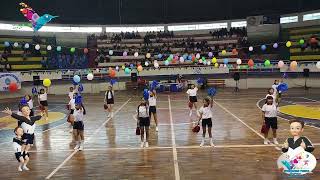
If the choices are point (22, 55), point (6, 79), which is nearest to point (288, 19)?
point (22, 55)

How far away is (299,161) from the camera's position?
8.46 m

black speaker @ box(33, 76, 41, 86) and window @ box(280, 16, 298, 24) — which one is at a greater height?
window @ box(280, 16, 298, 24)

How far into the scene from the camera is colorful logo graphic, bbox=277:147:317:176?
332 inches

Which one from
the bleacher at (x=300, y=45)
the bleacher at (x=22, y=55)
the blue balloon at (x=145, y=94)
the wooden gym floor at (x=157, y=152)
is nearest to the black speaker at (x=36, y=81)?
the bleacher at (x=22, y=55)

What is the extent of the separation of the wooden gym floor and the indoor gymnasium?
5 cm

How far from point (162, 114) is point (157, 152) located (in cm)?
1023

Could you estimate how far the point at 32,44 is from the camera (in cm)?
4369

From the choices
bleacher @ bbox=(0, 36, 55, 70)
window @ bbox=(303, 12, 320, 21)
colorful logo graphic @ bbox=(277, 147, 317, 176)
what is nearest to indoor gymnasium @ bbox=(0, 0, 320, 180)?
colorful logo graphic @ bbox=(277, 147, 317, 176)

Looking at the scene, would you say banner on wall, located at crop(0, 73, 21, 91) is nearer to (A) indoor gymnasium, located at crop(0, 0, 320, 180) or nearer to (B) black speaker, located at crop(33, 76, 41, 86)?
(A) indoor gymnasium, located at crop(0, 0, 320, 180)

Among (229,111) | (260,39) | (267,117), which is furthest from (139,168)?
(260,39)

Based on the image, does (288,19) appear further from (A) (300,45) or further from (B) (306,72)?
(B) (306,72)

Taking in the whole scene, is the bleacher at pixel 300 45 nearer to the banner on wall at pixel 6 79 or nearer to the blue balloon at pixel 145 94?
the blue balloon at pixel 145 94

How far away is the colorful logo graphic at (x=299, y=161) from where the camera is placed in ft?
27.6

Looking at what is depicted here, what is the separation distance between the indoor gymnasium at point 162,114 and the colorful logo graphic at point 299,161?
24mm
